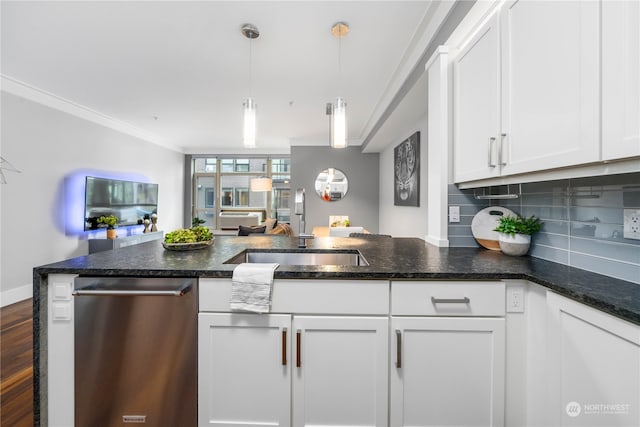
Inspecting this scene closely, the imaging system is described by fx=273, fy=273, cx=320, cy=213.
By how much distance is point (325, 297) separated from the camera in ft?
3.76

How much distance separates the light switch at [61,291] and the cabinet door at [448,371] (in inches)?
55.4

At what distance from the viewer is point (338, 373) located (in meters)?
1.14

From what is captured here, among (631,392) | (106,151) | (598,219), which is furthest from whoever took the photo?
(106,151)

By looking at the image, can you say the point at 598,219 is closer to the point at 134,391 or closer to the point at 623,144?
the point at 623,144

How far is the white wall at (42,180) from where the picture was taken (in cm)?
305

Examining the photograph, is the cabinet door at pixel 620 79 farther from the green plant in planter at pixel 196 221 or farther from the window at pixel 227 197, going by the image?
the window at pixel 227 197

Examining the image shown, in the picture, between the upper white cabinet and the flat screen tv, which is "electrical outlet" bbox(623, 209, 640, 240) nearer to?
the upper white cabinet

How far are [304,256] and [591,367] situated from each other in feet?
4.31

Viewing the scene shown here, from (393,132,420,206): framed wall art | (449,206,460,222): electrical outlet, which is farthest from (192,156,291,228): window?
(449,206,460,222): electrical outlet

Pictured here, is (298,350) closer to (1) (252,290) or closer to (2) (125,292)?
(1) (252,290)

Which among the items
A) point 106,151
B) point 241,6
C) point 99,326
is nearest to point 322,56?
point 241,6

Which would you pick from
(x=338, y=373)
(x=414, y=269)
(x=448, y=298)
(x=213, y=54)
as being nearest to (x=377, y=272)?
(x=414, y=269)

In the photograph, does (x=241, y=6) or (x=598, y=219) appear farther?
(x=241, y=6)

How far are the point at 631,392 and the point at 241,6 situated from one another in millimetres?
2690
